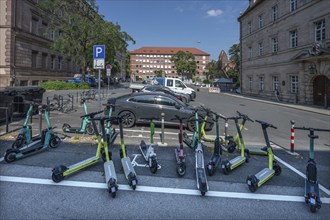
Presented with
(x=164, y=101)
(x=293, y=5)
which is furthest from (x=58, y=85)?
(x=293, y=5)

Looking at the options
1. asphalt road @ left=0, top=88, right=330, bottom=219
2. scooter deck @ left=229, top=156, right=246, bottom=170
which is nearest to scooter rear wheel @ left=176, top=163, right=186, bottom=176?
Answer: asphalt road @ left=0, top=88, right=330, bottom=219

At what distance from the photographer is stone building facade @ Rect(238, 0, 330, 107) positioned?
19873mm

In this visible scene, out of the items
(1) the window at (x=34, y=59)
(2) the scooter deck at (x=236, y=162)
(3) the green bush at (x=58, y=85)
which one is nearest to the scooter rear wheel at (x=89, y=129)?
(2) the scooter deck at (x=236, y=162)

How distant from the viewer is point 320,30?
2006 centimetres

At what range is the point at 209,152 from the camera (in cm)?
630

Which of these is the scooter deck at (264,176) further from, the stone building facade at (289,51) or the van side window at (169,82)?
the stone building facade at (289,51)

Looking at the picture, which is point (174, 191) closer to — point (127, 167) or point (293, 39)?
point (127, 167)

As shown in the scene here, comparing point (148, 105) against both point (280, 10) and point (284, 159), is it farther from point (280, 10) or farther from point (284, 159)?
point (280, 10)

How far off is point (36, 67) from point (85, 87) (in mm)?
8303

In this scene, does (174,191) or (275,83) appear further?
(275,83)

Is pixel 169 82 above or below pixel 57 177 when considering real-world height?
above

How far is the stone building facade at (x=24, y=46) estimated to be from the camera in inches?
1035

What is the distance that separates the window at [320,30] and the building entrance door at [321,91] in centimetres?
349

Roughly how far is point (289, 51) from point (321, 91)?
18.8 feet
